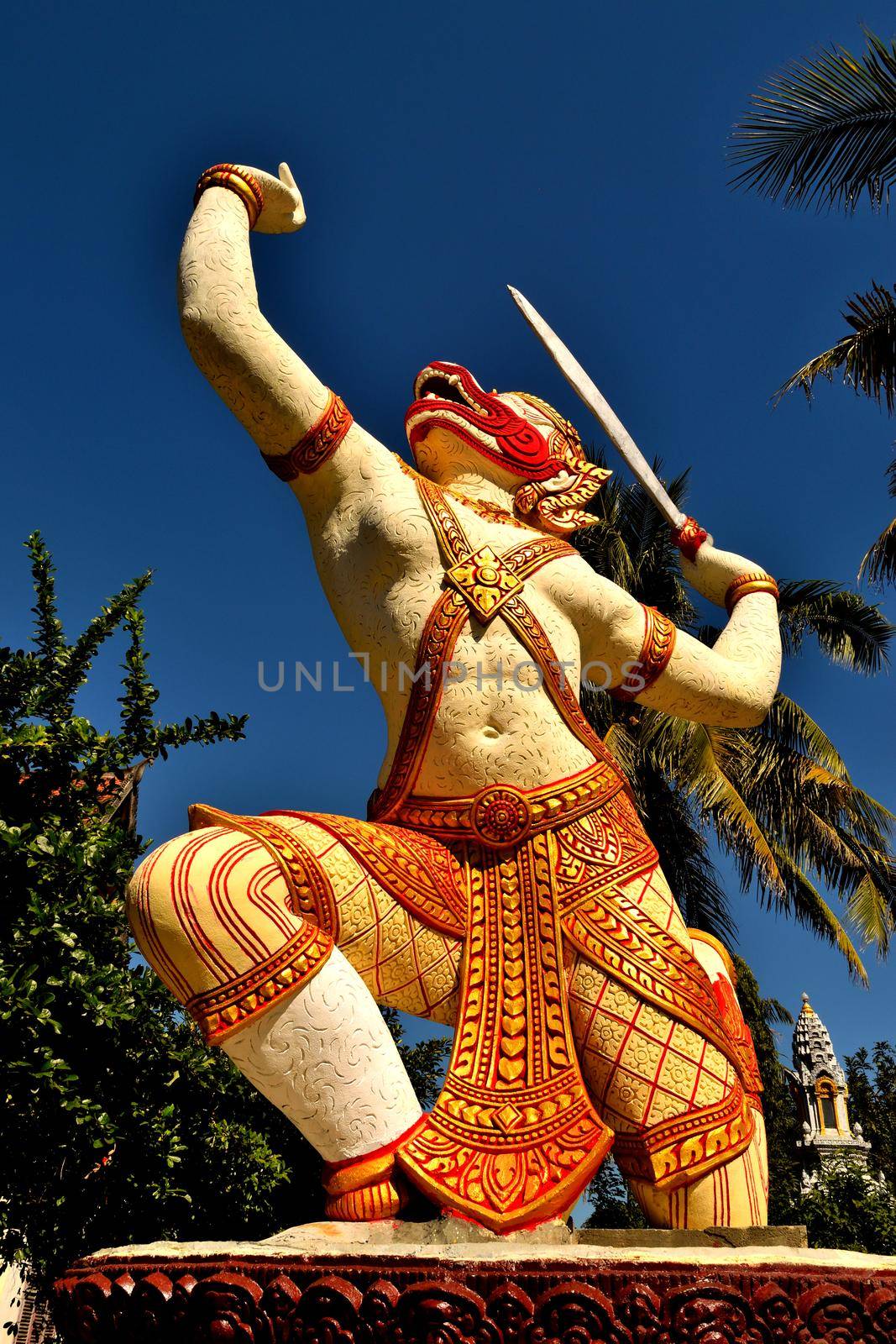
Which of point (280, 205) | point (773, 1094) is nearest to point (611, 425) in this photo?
point (280, 205)

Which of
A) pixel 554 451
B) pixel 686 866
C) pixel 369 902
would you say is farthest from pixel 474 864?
pixel 686 866

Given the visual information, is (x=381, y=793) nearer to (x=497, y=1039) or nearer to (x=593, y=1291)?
(x=497, y=1039)

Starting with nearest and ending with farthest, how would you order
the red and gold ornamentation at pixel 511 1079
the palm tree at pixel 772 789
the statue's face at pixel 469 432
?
the red and gold ornamentation at pixel 511 1079 < the statue's face at pixel 469 432 < the palm tree at pixel 772 789

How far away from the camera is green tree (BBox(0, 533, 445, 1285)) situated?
A: 5781 millimetres

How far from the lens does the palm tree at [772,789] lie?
10.5m

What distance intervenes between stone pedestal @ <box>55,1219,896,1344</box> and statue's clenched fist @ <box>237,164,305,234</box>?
9.45 ft

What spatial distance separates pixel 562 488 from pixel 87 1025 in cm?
425

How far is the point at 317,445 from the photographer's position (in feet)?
10.7

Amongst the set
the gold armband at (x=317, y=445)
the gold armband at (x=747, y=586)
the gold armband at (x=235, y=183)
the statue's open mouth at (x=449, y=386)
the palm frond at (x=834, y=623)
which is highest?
the palm frond at (x=834, y=623)

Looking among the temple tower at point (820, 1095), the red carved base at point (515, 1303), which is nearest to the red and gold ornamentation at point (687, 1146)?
the red carved base at point (515, 1303)

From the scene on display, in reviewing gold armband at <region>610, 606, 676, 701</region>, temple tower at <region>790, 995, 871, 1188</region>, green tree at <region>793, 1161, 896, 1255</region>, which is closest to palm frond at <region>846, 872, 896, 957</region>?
green tree at <region>793, 1161, 896, 1255</region>

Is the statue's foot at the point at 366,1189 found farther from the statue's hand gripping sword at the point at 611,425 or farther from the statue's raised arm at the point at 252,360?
the statue's hand gripping sword at the point at 611,425

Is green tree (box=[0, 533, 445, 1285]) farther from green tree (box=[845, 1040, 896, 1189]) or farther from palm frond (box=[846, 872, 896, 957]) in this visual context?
green tree (box=[845, 1040, 896, 1189])

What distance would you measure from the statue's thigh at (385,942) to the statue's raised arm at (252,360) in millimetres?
1108
